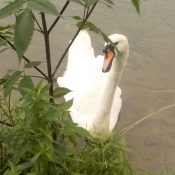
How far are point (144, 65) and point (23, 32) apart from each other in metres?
3.61

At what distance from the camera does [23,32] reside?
27.5 inches

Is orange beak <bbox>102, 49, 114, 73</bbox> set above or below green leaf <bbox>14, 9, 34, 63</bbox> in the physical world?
below

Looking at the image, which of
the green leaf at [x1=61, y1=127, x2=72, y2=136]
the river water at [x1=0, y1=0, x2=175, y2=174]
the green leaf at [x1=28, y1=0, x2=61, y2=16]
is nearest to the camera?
the green leaf at [x1=28, y1=0, x2=61, y2=16]

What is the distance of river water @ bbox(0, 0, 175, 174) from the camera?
110 inches

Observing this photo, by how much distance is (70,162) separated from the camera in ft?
6.05

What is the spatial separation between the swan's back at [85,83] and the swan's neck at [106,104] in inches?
3.8

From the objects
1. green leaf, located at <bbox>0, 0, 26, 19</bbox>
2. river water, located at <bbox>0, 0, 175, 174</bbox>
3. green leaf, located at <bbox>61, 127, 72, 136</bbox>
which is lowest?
river water, located at <bbox>0, 0, 175, 174</bbox>

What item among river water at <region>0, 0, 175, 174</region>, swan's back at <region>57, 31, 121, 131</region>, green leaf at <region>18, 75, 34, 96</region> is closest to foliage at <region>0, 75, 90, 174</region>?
green leaf at <region>18, 75, 34, 96</region>

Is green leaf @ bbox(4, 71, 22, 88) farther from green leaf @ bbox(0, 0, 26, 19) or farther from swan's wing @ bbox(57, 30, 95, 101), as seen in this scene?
swan's wing @ bbox(57, 30, 95, 101)

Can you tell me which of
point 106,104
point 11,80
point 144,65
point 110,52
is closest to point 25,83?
point 11,80

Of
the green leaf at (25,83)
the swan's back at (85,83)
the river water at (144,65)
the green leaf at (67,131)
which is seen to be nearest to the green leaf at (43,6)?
the green leaf at (25,83)

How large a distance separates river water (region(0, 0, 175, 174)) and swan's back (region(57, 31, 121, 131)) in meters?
0.31

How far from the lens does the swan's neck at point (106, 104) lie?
2545 mm

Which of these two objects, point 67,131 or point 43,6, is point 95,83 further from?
point 43,6
